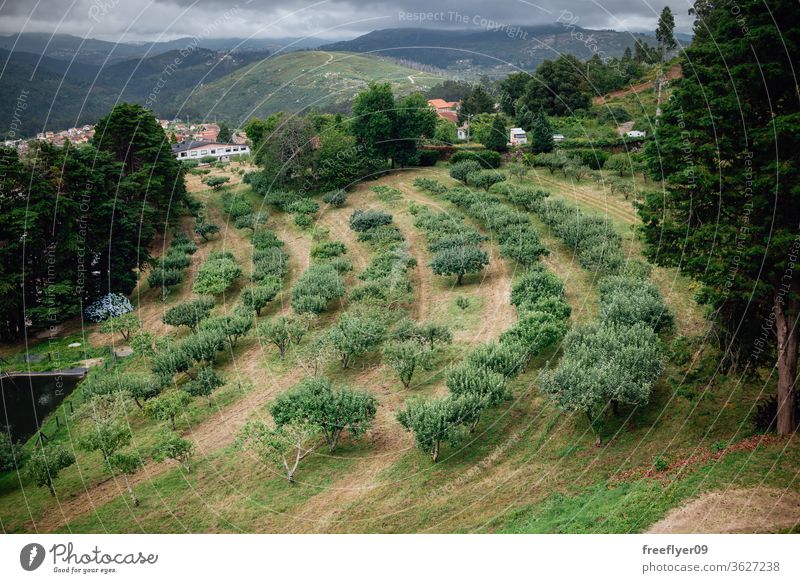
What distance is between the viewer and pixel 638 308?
105 ft

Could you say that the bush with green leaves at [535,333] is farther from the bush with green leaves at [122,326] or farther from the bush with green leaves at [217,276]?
the bush with green leaves at [122,326]

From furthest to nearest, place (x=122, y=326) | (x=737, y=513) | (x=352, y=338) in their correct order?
(x=122, y=326)
(x=352, y=338)
(x=737, y=513)

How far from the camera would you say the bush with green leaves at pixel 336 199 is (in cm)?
6869

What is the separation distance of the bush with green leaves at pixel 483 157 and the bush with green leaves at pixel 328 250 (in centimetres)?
2841

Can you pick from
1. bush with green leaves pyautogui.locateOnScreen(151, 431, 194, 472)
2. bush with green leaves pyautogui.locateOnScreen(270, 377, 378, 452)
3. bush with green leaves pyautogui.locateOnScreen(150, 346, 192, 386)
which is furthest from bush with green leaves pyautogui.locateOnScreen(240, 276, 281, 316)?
bush with green leaves pyautogui.locateOnScreen(151, 431, 194, 472)

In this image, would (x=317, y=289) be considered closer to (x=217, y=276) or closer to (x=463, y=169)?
(x=217, y=276)

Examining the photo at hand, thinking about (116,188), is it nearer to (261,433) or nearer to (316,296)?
(316,296)

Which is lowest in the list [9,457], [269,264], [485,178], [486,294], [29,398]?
[29,398]

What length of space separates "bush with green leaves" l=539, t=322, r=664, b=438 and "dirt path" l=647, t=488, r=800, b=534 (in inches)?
231

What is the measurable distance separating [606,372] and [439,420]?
7414 millimetres

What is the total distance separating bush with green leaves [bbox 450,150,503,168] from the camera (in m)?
75.1

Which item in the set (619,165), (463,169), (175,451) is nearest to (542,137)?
(619,165)

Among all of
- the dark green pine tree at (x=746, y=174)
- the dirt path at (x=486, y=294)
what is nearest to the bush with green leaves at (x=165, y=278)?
the dirt path at (x=486, y=294)

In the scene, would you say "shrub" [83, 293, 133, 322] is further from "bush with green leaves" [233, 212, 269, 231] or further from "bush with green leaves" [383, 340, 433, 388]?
"bush with green leaves" [383, 340, 433, 388]
